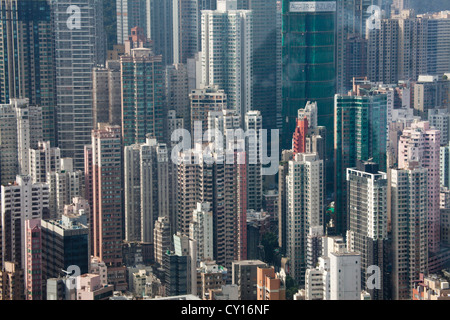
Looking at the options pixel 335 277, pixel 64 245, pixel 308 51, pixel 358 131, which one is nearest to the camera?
pixel 335 277

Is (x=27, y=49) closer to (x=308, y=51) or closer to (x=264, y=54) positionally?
(x=264, y=54)

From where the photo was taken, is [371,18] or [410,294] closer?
[410,294]

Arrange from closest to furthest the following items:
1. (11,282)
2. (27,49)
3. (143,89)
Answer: (11,282) → (143,89) → (27,49)

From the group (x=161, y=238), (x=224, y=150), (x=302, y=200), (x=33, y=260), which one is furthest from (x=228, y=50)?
(x=33, y=260)

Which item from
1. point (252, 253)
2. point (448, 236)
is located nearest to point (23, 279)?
point (252, 253)

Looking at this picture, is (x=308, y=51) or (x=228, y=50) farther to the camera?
(x=308, y=51)

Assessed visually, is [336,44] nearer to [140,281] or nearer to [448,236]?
[448,236]
